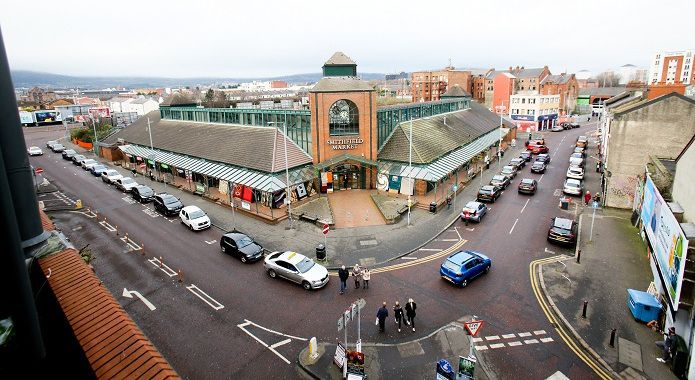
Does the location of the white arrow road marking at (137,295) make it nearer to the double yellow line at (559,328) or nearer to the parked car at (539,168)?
the double yellow line at (559,328)

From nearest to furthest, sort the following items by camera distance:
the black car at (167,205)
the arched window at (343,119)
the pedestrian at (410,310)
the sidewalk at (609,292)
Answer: the sidewalk at (609,292) → the pedestrian at (410,310) → the black car at (167,205) → the arched window at (343,119)

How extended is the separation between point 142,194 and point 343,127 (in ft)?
63.6

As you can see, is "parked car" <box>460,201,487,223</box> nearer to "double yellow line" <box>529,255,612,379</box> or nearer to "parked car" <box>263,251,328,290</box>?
"double yellow line" <box>529,255,612,379</box>

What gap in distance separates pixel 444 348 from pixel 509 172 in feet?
103

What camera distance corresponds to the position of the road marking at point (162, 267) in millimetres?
21250

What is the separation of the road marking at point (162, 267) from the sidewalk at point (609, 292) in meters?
19.7

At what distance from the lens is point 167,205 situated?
101ft

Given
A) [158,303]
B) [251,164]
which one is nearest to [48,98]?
[251,164]

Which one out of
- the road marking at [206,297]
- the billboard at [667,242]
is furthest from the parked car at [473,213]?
the road marking at [206,297]

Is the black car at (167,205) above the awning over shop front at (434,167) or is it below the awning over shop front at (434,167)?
below

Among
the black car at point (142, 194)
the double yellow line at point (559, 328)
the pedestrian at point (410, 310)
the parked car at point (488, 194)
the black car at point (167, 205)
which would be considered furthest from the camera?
the black car at point (142, 194)

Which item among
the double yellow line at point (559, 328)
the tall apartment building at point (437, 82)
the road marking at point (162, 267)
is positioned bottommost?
the double yellow line at point (559, 328)

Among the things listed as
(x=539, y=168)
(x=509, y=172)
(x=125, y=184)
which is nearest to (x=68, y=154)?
(x=125, y=184)

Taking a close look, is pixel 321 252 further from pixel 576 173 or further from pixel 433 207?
pixel 576 173
